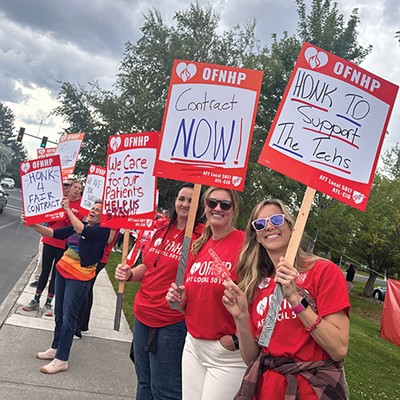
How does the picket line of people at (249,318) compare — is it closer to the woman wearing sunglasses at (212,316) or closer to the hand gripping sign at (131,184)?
the woman wearing sunglasses at (212,316)

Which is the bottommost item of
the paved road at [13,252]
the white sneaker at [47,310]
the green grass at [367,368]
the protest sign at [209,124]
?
the paved road at [13,252]

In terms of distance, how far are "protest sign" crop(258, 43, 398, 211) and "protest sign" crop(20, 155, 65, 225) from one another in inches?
125

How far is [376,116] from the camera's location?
238cm

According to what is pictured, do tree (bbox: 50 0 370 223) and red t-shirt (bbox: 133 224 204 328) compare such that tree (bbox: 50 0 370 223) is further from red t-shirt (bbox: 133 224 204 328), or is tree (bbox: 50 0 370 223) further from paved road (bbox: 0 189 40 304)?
red t-shirt (bbox: 133 224 204 328)

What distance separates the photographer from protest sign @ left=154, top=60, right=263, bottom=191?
286 centimetres

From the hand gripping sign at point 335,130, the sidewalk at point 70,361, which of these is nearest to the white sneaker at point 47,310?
the sidewalk at point 70,361

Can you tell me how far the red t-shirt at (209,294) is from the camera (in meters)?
2.61

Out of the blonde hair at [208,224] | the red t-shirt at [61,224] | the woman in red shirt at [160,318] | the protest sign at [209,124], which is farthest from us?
the red t-shirt at [61,224]

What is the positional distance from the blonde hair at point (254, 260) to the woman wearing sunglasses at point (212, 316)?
0.35 feet

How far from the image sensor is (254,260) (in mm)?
2541

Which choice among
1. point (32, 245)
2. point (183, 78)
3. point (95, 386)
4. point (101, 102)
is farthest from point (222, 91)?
point (101, 102)

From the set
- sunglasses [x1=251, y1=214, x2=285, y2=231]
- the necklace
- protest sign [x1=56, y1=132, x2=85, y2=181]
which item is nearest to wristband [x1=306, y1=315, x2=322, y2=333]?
sunglasses [x1=251, y1=214, x2=285, y2=231]

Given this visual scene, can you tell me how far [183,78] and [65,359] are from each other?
3.25 meters

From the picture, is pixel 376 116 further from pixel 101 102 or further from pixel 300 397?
pixel 101 102
